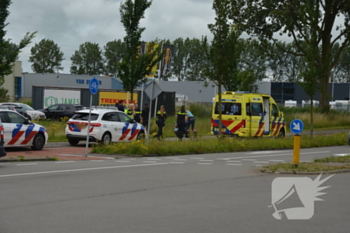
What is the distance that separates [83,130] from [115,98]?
2884 centimetres

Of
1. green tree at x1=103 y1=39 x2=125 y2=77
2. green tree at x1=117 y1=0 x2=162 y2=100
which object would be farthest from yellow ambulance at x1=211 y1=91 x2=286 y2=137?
green tree at x1=103 y1=39 x2=125 y2=77

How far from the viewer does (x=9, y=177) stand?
12680mm

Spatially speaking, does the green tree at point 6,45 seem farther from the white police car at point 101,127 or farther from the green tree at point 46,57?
the green tree at point 46,57

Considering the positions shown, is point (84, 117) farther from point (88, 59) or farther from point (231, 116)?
point (88, 59)

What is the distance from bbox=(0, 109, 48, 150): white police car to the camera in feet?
63.3

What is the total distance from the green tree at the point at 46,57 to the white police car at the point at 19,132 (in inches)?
4006

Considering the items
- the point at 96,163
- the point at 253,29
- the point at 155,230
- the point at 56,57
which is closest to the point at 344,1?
the point at 253,29

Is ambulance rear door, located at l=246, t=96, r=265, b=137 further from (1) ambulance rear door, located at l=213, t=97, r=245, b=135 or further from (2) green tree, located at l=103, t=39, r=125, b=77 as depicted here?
(2) green tree, located at l=103, t=39, r=125, b=77

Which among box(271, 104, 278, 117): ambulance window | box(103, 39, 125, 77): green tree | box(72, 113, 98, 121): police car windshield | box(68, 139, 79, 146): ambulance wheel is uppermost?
box(103, 39, 125, 77): green tree

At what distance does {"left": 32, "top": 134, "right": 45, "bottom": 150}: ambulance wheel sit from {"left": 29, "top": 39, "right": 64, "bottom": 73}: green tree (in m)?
102

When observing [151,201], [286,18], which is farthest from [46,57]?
[151,201]

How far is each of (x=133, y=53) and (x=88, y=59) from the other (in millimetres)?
93640

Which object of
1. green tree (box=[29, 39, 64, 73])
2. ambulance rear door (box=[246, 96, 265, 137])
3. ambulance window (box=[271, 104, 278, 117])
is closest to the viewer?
ambulance rear door (box=[246, 96, 265, 137])

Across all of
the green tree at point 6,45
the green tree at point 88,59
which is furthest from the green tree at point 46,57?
the green tree at point 6,45
